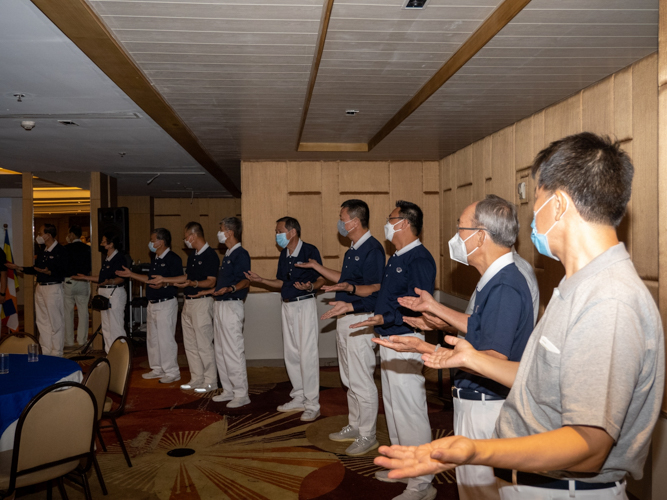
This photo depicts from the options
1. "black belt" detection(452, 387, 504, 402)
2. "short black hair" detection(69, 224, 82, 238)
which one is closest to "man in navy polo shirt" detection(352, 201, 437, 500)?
"black belt" detection(452, 387, 504, 402)

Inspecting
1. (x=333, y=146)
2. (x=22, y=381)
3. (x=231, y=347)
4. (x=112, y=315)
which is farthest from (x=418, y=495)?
(x=112, y=315)

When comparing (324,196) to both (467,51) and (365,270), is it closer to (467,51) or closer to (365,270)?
(365,270)

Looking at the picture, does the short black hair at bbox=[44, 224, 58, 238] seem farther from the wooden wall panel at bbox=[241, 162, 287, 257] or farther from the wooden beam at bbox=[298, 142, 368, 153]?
the wooden beam at bbox=[298, 142, 368, 153]

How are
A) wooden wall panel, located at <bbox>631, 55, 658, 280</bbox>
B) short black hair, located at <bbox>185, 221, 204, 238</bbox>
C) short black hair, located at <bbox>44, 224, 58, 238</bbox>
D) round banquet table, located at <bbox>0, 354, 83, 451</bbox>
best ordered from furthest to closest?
short black hair, located at <bbox>44, 224, 58, 238</bbox>, short black hair, located at <bbox>185, 221, 204, 238</bbox>, wooden wall panel, located at <bbox>631, 55, 658, 280</bbox>, round banquet table, located at <bbox>0, 354, 83, 451</bbox>

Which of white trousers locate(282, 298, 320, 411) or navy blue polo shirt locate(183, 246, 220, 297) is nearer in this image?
white trousers locate(282, 298, 320, 411)

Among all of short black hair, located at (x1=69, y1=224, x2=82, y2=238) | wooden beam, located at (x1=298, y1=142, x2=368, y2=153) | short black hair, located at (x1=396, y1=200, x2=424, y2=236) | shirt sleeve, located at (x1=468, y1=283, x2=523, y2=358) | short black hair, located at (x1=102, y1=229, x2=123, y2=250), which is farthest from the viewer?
short black hair, located at (x1=69, y1=224, x2=82, y2=238)

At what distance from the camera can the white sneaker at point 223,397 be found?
17.5ft

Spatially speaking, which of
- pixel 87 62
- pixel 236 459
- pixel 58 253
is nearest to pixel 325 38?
pixel 87 62

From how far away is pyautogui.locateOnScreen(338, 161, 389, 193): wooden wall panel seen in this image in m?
7.13

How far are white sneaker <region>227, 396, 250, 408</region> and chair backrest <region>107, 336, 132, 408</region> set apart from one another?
158 centimetres

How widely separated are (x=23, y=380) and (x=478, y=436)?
8.98 ft

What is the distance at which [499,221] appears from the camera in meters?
2.24

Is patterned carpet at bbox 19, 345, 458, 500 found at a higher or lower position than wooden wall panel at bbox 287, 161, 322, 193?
lower

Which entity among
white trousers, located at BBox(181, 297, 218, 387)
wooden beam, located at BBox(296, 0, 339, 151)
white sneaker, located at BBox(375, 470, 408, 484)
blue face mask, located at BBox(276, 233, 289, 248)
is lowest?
white sneaker, located at BBox(375, 470, 408, 484)
